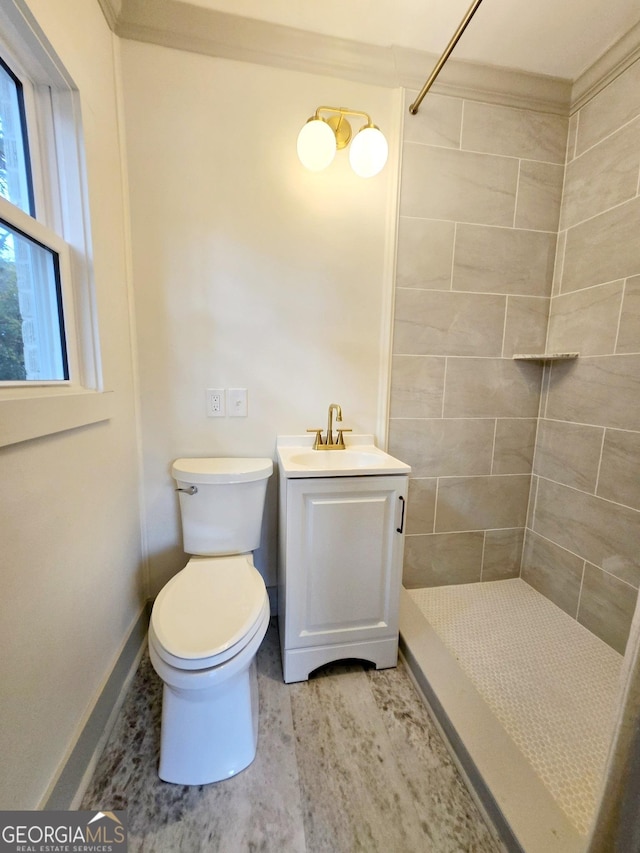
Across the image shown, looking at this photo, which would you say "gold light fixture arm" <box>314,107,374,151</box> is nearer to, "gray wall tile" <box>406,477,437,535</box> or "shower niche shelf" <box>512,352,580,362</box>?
"shower niche shelf" <box>512,352,580,362</box>

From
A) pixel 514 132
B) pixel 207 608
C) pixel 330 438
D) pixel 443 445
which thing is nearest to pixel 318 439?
pixel 330 438

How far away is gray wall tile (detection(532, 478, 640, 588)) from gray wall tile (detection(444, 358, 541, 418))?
43 cm

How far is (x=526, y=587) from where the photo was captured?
72.1 inches

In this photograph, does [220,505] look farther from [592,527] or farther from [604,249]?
[604,249]

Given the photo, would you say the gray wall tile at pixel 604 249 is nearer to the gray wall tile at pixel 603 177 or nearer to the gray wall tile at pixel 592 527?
the gray wall tile at pixel 603 177

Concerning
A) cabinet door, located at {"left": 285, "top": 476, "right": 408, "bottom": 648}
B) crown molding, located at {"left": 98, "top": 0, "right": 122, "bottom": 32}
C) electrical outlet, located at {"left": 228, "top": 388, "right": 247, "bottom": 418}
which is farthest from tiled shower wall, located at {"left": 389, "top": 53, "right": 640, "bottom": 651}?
crown molding, located at {"left": 98, "top": 0, "right": 122, "bottom": 32}

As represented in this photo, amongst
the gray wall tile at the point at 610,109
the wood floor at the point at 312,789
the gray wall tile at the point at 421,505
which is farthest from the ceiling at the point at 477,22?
the wood floor at the point at 312,789

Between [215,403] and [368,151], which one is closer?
[368,151]

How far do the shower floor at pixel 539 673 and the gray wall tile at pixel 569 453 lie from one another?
0.66 meters

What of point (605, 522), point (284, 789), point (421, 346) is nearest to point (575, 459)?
point (605, 522)

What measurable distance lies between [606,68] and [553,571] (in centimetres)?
226

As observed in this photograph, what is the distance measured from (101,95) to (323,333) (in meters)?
1.12

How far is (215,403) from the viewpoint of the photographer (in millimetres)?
1516

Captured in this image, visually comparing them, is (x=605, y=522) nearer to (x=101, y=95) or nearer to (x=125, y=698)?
(x=125, y=698)
